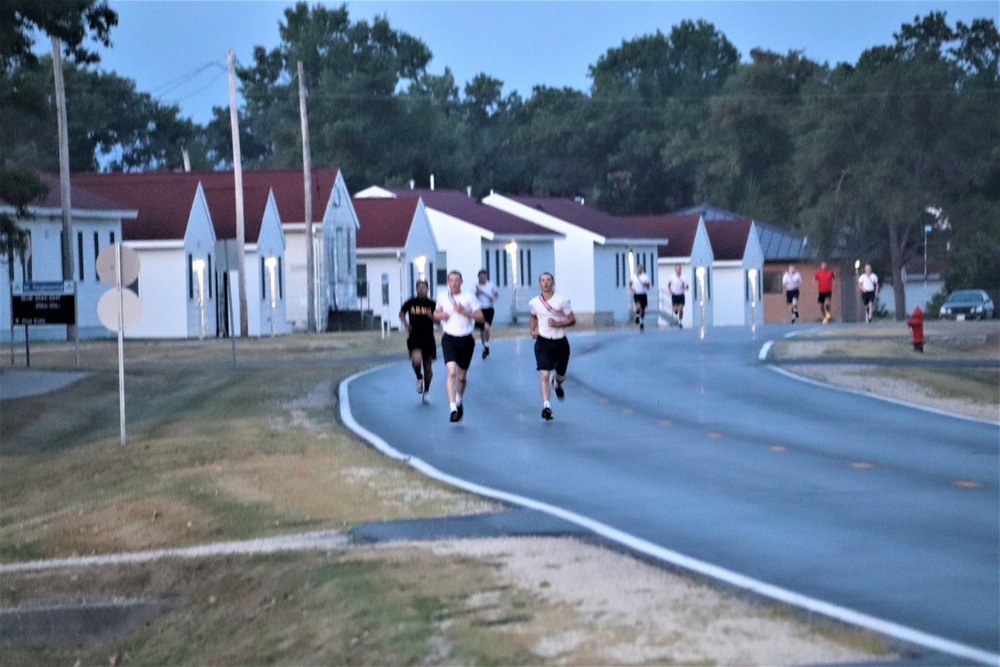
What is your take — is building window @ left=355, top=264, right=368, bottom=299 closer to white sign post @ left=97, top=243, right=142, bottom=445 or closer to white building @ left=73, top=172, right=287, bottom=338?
white building @ left=73, top=172, right=287, bottom=338

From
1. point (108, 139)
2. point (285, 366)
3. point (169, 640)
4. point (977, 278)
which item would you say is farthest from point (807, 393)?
point (108, 139)

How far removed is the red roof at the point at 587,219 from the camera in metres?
72.9

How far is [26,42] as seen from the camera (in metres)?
30.0

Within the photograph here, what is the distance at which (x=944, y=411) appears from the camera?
74.8 feet

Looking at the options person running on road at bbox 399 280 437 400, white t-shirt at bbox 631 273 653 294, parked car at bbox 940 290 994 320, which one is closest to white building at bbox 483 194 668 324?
parked car at bbox 940 290 994 320

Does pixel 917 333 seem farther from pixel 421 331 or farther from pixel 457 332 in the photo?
pixel 457 332

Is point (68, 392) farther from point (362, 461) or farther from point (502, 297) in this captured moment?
point (502, 297)

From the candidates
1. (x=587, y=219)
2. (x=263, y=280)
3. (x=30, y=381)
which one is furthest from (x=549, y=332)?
Result: (x=587, y=219)

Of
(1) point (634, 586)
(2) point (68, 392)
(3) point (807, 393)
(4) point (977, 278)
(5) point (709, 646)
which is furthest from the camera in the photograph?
(4) point (977, 278)

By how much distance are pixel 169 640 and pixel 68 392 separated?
Result: 65.0ft

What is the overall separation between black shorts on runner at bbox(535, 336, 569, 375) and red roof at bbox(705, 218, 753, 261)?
5907cm

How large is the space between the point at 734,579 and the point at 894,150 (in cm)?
6566

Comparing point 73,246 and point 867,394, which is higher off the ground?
point 73,246

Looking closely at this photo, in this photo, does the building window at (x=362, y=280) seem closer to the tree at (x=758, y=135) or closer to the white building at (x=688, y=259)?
the white building at (x=688, y=259)
